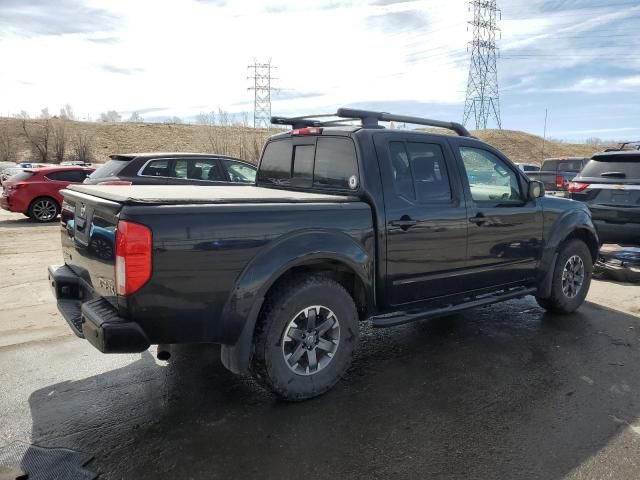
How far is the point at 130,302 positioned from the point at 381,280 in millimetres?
1866

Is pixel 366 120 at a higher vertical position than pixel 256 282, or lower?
higher

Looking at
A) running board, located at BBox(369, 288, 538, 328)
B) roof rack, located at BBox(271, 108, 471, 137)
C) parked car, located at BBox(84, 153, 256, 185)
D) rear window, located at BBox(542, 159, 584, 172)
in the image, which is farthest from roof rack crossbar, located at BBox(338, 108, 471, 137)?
rear window, located at BBox(542, 159, 584, 172)

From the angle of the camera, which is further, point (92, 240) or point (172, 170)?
point (172, 170)

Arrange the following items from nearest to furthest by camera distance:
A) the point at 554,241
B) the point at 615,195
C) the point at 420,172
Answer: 1. the point at 420,172
2. the point at 554,241
3. the point at 615,195

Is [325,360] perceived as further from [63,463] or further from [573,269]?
[573,269]

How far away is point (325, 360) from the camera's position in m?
3.67

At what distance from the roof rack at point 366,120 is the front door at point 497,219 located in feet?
0.70

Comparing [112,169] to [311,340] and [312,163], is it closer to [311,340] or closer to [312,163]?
[312,163]

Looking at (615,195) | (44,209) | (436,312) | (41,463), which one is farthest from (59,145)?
(41,463)

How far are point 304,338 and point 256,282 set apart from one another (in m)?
0.61

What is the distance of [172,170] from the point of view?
984cm

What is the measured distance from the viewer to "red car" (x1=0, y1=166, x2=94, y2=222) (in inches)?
504

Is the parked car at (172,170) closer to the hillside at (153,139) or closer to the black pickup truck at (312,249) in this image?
the black pickup truck at (312,249)

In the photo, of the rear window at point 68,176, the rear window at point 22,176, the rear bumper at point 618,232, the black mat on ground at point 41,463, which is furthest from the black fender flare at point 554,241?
the rear window at point 22,176
